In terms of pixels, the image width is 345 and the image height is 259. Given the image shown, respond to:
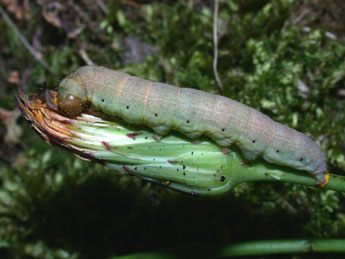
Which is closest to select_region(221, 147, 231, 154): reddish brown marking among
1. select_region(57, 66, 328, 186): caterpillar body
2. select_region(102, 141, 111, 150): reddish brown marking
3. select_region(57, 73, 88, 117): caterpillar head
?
select_region(57, 66, 328, 186): caterpillar body

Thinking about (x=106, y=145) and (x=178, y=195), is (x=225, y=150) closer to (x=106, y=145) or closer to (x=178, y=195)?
(x=106, y=145)

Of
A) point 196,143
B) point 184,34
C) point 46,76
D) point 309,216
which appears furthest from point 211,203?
point 46,76

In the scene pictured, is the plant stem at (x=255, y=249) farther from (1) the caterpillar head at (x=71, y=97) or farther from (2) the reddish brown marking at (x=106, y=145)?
(1) the caterpillar head at (x=71, y=97)

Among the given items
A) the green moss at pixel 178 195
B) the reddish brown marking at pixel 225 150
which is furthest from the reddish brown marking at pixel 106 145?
the green moss at pixel 178 195

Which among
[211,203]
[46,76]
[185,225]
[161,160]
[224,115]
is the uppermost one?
[224,115]

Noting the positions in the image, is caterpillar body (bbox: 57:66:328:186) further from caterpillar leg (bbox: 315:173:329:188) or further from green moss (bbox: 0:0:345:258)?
green moss (bbox: 0:0:345:258)

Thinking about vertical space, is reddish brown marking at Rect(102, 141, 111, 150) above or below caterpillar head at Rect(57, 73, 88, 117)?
below

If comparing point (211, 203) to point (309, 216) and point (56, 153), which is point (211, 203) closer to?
point (309, 216)
